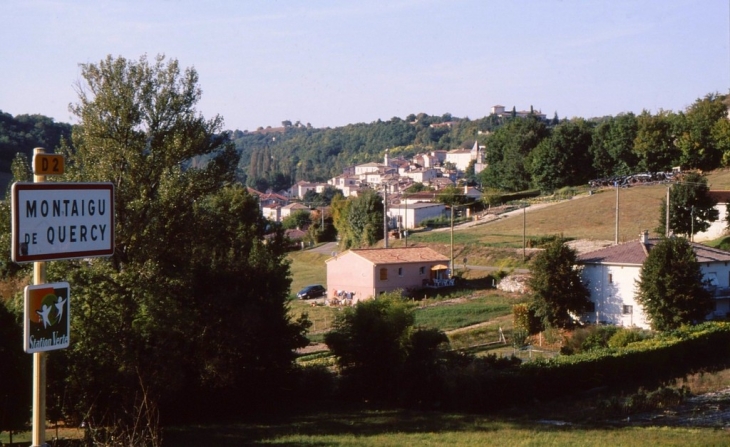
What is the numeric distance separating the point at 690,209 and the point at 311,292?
90.6 feet

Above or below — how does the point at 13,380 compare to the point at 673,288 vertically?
below

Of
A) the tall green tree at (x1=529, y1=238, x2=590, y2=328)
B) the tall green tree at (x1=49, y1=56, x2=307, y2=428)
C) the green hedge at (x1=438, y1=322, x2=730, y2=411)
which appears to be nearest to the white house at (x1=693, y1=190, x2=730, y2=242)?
the tall green tree at (x1=529, y1=238, x2=590, y2=328)

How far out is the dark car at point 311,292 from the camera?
55931 mm

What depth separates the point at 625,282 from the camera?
39031 mm

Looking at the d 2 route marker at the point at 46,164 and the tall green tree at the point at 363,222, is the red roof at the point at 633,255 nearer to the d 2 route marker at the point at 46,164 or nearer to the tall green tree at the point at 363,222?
the tall green tree at the point at 363,222

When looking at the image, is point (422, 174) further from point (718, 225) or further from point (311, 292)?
point (311, 292)

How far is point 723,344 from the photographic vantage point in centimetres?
3272

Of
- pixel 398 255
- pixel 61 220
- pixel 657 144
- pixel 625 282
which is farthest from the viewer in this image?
pixel 657 144

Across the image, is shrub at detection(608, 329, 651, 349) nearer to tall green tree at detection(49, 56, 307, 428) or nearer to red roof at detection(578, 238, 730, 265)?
red roof at detection(578, 238, 730, 265)

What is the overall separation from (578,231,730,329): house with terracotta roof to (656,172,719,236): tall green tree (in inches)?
496

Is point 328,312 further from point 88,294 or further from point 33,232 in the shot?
point 33,232

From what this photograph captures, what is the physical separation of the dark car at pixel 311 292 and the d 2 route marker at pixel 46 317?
51.3 meters

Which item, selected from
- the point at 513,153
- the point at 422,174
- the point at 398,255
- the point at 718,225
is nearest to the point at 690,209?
the point at 718,225

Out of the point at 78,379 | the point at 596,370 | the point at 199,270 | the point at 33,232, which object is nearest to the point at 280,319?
the point at 199,270
